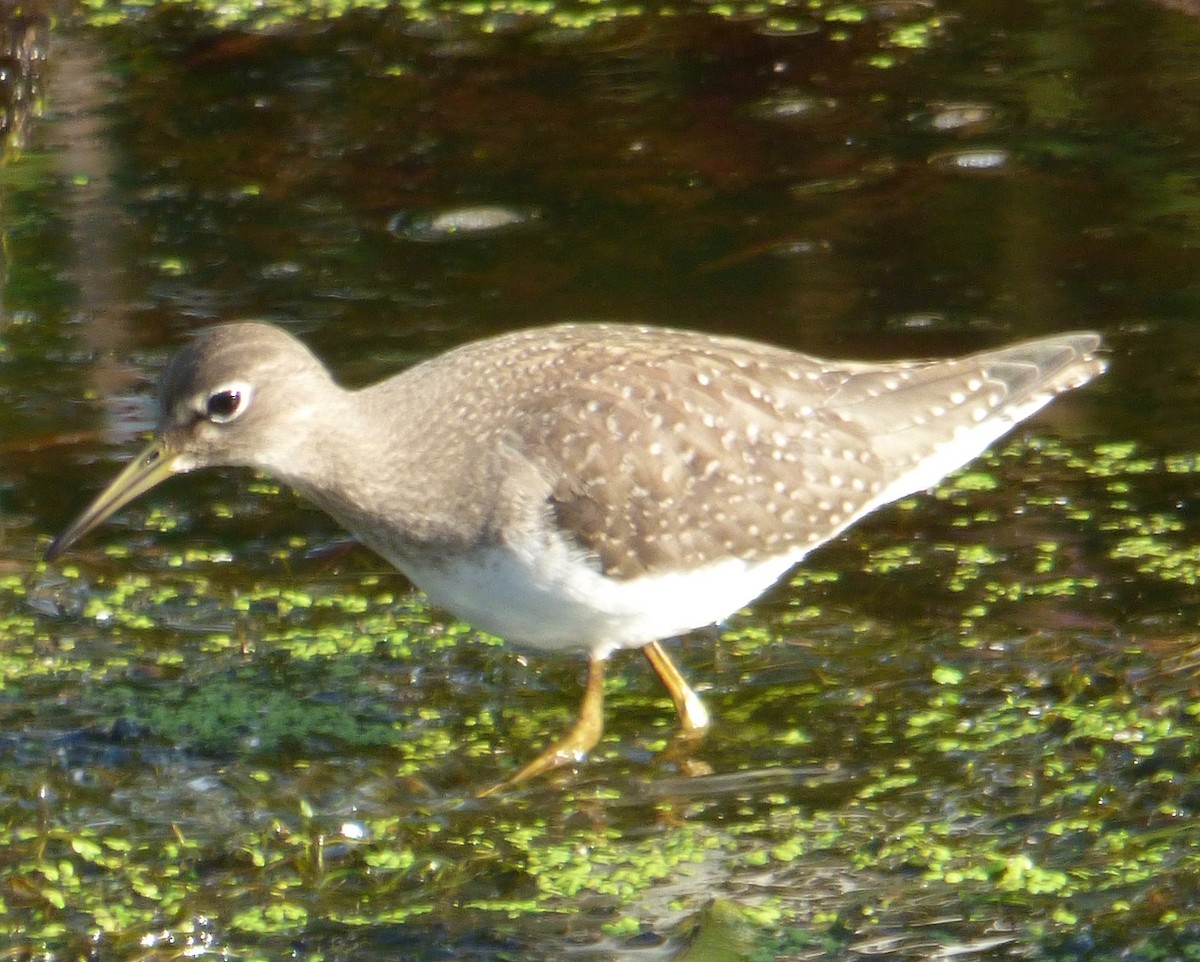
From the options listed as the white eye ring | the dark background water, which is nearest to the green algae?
the dark background water

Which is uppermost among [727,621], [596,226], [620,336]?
→ [620,336]

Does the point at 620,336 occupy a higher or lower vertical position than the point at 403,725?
higher

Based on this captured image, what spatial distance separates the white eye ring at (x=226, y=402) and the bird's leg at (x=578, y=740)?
1.35 metres

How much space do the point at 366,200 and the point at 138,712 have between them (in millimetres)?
3757

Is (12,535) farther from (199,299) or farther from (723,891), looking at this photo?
(723,891)

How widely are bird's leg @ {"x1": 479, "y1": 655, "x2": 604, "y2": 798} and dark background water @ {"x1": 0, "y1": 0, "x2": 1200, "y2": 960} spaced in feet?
0.27

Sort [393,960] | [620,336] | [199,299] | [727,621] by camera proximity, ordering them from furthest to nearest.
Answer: [199,299] < [727,621] < [620,336] < [393,960]

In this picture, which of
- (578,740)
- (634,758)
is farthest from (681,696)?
(578,740)

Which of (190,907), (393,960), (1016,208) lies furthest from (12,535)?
(1016,208)

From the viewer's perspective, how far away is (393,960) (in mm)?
5047

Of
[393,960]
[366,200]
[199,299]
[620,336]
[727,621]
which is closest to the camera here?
[393,960]

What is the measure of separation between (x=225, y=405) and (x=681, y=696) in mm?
1718

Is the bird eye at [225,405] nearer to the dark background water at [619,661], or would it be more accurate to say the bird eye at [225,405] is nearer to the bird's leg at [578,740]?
the dark background water at [619,661]

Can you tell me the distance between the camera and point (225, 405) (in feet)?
18.7
